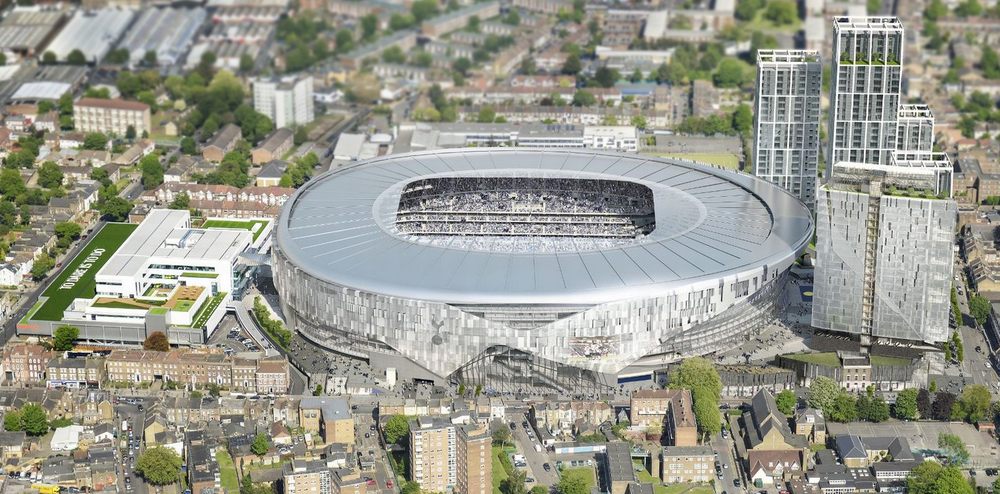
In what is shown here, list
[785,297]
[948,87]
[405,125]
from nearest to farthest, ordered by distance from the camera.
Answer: [785,297], [405,125], [948,87]

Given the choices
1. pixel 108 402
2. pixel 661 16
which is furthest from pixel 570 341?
pixel 661 16

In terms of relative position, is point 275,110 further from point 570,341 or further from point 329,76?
point 570,341

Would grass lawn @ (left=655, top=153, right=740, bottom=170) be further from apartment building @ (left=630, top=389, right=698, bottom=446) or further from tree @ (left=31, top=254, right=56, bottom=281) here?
tree @ (left=31, top=254, right=56, bottom=281)

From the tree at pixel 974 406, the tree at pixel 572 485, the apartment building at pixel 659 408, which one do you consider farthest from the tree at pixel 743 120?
the tree at pixel 572 485

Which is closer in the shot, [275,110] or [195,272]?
[195,272]

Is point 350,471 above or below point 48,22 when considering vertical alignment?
below

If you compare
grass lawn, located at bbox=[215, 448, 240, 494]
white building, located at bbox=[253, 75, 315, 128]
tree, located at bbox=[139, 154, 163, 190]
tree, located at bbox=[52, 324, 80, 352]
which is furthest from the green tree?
grass lawn, located at bbox=[215, 448, 240, 494]

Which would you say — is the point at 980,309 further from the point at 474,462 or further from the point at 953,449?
the point at 474,462
